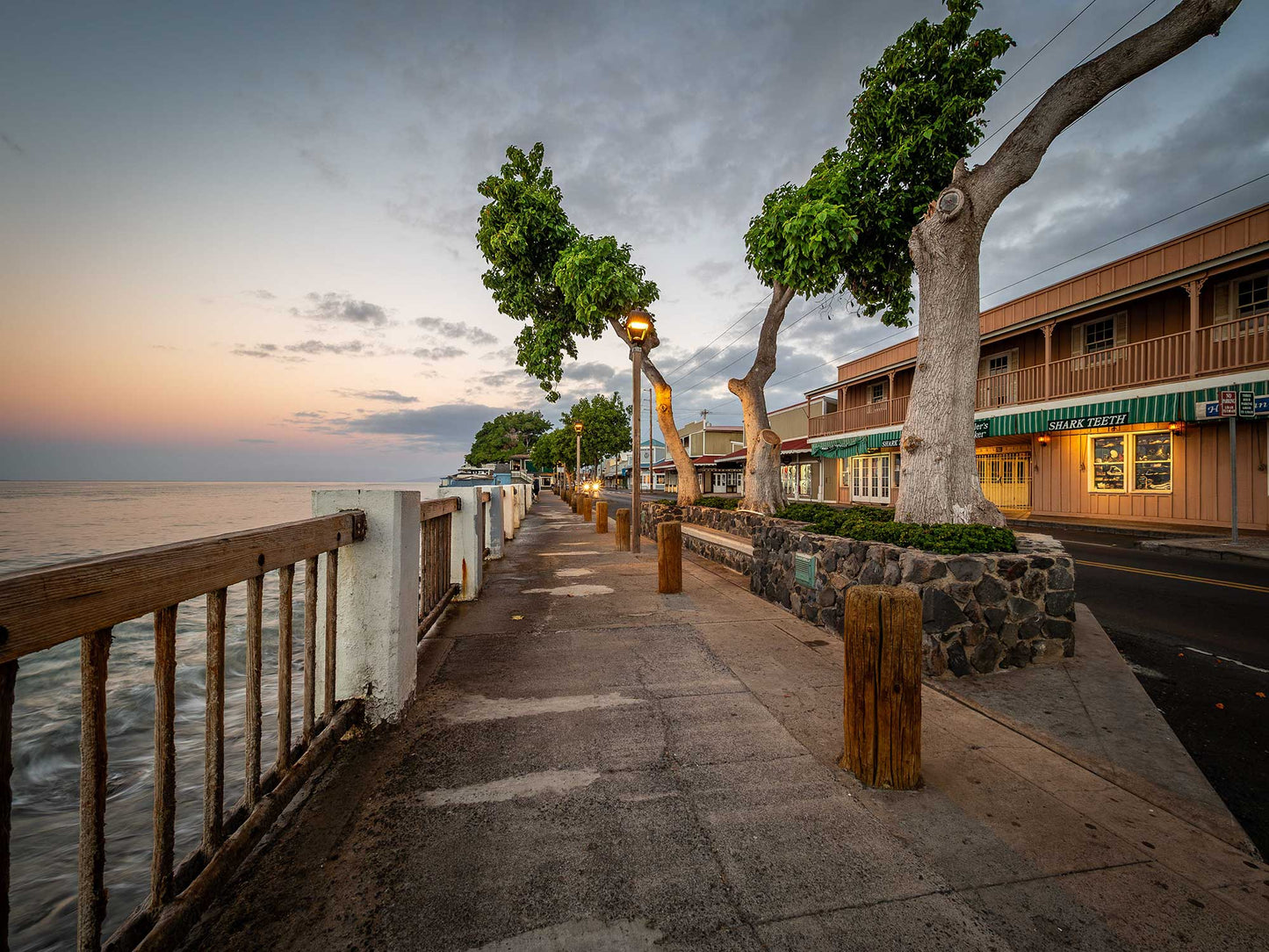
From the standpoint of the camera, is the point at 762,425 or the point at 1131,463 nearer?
the point at 762,425

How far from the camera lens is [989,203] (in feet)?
18.7

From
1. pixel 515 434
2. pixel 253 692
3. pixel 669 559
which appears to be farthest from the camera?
pixel 515 434

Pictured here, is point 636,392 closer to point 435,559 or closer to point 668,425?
point 668,425

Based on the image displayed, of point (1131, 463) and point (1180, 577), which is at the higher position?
point (1131, 463)

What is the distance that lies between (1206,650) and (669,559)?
4918 millimetres

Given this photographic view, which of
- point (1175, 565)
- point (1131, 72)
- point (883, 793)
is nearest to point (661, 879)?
point (883, 793)

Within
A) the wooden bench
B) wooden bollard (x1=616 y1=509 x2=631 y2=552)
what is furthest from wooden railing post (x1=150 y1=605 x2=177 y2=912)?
wooden bollard (x1=616 y1=509 x2=631 y2=552)

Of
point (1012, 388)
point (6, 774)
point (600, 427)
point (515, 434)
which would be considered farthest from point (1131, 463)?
point (515, 434)

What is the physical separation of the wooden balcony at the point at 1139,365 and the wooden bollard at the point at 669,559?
9.84 metres

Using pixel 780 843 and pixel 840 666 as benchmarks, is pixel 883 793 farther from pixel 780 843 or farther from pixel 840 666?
pixel 840 666

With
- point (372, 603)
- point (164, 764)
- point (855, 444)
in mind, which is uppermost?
point (855, 444)

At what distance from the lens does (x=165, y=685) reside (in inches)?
61.4

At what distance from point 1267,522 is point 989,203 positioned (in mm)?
13480

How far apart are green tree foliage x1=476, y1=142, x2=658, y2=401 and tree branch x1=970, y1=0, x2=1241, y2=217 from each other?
690cm
